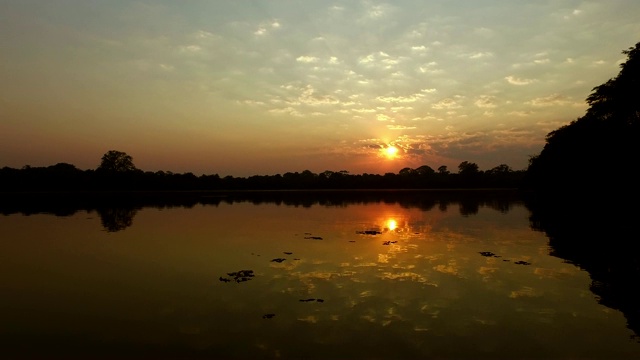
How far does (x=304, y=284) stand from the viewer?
746 inches

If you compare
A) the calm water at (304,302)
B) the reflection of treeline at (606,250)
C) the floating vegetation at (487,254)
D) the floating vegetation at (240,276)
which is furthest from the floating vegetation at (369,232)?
the floating vegetation at (240,276)

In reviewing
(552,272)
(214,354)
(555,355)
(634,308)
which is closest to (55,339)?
(214,354)

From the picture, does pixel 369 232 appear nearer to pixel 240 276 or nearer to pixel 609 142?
pixel 240 276

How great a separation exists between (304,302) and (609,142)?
52.4 metres

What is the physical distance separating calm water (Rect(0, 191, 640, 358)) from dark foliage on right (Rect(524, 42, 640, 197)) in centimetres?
2832

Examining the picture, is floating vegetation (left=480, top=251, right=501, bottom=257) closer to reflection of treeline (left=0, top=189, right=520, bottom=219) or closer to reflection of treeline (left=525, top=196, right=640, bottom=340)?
reflection of treeline (left=525, top=196, right=640, bottom=340)

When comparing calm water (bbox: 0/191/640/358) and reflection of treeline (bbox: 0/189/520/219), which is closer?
calm water (bbox: 0/191/640/358)

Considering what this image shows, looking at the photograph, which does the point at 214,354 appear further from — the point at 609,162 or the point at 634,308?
the point at 609,162

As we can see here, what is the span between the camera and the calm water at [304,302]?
476 inches

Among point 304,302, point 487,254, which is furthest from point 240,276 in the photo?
point 487,254

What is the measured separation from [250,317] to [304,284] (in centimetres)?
479

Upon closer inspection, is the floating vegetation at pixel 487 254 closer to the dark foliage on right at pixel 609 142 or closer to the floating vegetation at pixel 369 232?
the floating vegetation at pixel 369 232

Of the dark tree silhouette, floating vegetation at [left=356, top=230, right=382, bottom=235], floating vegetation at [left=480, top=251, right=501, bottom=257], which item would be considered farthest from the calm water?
the dark tree silhouette

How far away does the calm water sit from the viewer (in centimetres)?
1209
